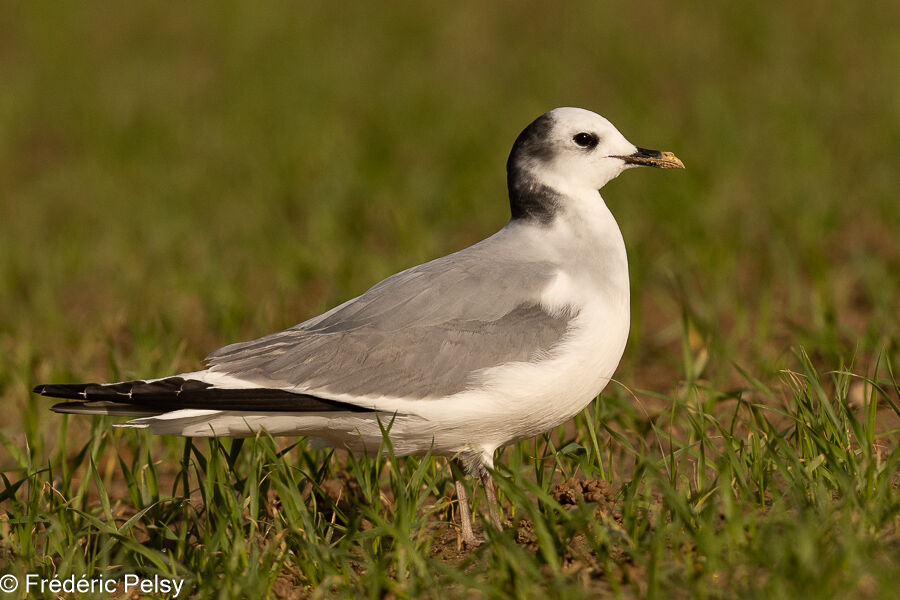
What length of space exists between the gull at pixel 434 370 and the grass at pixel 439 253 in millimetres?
173

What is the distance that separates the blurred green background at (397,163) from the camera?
22.4 feet

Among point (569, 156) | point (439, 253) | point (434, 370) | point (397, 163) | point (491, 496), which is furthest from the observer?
point (397, 163)

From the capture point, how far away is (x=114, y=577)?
3.93 metres

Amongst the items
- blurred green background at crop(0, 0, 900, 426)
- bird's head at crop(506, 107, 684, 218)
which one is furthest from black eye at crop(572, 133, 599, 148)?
blurred green background at crop(0, 0, 900, 426)

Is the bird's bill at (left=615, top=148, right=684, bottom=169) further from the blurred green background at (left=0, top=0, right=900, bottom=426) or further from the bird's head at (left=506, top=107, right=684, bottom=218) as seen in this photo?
the blurred green background at (left=0, top=0, right=900, bottom=426)

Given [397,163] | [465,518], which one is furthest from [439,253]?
[465,518]

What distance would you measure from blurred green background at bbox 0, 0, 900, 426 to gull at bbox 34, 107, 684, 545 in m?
1.67

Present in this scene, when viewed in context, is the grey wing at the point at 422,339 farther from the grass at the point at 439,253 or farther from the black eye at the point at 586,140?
the black eye at the point at 586,140

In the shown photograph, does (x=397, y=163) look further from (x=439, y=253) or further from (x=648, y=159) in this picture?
(x=648, y=159)

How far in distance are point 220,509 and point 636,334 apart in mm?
2869

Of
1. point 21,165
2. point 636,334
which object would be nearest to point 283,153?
point 21,165

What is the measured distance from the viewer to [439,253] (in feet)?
26.2

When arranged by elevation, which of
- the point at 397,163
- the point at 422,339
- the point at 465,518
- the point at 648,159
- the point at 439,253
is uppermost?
the point at 397,163

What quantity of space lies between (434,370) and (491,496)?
0.51m
